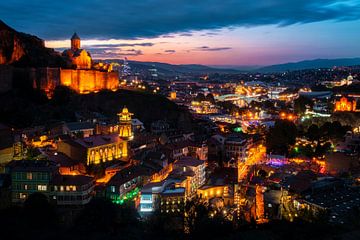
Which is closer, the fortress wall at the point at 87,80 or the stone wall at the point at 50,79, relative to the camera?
the stone wall at the point at 50,79

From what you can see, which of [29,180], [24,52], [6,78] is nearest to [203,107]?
[24,52]

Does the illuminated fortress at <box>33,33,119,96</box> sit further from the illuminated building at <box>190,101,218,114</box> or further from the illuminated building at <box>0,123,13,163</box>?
the illuminated building at <box>190,101,218,114</box>

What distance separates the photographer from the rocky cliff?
39.3 metres

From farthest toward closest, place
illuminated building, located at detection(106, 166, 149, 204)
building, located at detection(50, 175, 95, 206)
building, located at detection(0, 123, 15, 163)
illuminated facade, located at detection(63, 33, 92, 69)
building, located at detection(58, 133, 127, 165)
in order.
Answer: illuminated facade, located at detection(63, 33, 92, 69) < building, located at detection(0, 123, 15, 163) < building, located at detection(58, 133, 127, 165) < illuminated building, located at detection(106, 166, 149, 204) < building, located at detection(50, 175, 95, 206)

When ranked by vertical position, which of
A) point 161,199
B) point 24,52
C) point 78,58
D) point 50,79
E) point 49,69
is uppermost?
point 24,52

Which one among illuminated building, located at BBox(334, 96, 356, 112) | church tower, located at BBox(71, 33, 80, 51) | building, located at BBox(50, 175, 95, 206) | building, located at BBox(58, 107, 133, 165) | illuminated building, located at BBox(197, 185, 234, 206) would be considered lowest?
illuminated building, located at BBox(197, 185, 234, 206)

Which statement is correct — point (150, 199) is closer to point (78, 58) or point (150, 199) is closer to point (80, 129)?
point (80, 129)

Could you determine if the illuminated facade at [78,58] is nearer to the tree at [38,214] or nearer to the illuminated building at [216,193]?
the illuminated building at [216,193]

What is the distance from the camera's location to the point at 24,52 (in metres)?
41.2

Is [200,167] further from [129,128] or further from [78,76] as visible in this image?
[78,76]

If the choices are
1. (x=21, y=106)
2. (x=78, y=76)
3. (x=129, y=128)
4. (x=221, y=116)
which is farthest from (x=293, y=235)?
(x=221, y=116)

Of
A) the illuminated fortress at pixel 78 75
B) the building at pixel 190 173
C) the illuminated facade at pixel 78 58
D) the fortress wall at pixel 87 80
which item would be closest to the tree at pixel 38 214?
the building at pixel 190 173

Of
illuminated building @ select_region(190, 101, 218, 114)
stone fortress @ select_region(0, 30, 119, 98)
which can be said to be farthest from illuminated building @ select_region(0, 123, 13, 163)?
illuminated building @ select_region(190, 101, 218, 114)

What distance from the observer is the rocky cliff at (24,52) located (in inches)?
1549
